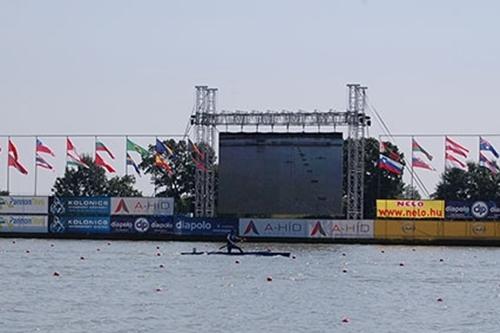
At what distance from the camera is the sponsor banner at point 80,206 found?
97.8 meters

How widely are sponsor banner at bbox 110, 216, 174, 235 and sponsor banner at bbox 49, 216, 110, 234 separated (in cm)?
78

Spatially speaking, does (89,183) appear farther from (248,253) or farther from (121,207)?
(248,253)

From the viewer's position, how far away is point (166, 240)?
3834 inches

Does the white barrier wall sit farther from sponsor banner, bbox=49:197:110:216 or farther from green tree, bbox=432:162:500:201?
green tree, bbox=432:162:500:201

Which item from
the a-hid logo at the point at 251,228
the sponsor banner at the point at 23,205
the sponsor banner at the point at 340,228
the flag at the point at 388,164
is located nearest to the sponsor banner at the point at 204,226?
the a-hid logo at the point at 251,228

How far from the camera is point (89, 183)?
151875mm

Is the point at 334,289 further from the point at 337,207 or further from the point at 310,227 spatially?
the point at 310,227

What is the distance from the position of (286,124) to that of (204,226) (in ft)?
32.9

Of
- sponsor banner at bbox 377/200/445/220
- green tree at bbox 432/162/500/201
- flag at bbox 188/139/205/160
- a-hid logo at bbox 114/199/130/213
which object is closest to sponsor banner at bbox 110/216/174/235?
a-hid logo at bbox 114/199/130/213

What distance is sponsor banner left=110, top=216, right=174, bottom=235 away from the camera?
97.1 metres

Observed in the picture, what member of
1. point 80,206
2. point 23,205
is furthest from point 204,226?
point 23,205

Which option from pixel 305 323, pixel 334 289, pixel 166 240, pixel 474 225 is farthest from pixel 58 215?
pixel 305 323

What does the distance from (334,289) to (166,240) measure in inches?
1741

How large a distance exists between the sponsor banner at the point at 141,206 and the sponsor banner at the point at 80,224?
1.33 meters
